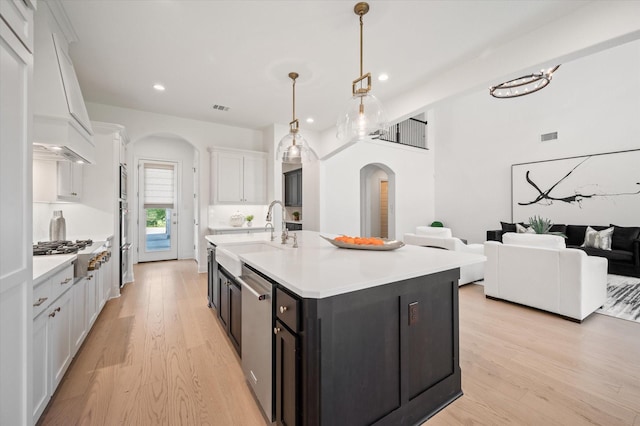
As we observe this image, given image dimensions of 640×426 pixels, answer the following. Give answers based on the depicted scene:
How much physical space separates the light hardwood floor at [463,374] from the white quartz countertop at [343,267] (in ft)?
3.02

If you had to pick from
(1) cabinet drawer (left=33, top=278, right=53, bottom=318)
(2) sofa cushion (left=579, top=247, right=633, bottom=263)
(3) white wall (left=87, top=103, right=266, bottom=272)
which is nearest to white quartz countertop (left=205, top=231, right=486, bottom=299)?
(1) cabinet drawer (left=33, top=278, right=53, bottom=318)

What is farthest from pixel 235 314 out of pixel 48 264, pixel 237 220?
pixel 237 220

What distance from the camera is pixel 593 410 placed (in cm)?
164

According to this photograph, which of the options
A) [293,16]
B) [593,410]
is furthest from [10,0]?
[593,410]

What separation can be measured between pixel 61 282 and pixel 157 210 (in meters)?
5.15

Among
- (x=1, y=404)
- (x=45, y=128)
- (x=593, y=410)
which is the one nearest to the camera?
(x=1, y=404)

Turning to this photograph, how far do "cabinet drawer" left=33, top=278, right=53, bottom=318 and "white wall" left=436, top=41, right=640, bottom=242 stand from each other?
5506 millimetres

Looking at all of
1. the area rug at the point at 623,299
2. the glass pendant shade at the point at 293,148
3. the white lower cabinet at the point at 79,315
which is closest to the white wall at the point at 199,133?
the glass pendant shade at the point at 293,148

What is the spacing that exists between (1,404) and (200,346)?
1.50m

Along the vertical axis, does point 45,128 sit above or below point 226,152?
below

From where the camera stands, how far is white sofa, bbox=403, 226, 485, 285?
403 cm

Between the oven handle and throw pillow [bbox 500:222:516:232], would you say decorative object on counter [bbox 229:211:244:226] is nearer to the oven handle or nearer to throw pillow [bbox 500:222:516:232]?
the oven handle

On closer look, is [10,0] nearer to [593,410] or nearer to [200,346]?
[200,346]

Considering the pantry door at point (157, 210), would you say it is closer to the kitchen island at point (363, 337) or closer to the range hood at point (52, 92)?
the range hood at point (52, 92)
